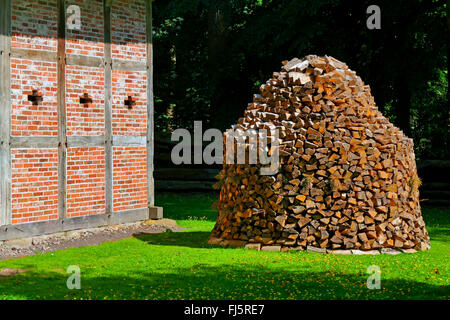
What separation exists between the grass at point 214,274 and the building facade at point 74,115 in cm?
120

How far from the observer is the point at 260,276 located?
26.4ft

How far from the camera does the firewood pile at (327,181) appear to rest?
9719 mm

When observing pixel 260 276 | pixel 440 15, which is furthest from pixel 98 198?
pixel 440 15

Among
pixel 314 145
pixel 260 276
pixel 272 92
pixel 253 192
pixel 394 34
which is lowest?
pixel 260 276

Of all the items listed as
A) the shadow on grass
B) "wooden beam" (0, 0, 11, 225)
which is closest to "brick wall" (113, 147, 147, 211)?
"wooden beam" (0, 0, 11, 225)

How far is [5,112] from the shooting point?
Result: 33.7 ft

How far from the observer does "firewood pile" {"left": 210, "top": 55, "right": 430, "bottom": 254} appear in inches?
383

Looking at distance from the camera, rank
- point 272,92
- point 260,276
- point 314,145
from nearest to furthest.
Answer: point 260,276 → point 314,145 → point 272,92

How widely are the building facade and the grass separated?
47.3 inches

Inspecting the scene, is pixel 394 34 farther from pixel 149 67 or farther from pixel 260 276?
pixel 260 276

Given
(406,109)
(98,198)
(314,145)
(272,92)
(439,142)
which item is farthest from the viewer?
(439,142)

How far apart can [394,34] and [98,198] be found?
34.3ft

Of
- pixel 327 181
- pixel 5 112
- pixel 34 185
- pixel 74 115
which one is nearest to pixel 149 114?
pixel 74 115

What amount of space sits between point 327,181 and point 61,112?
4720 millimetres
